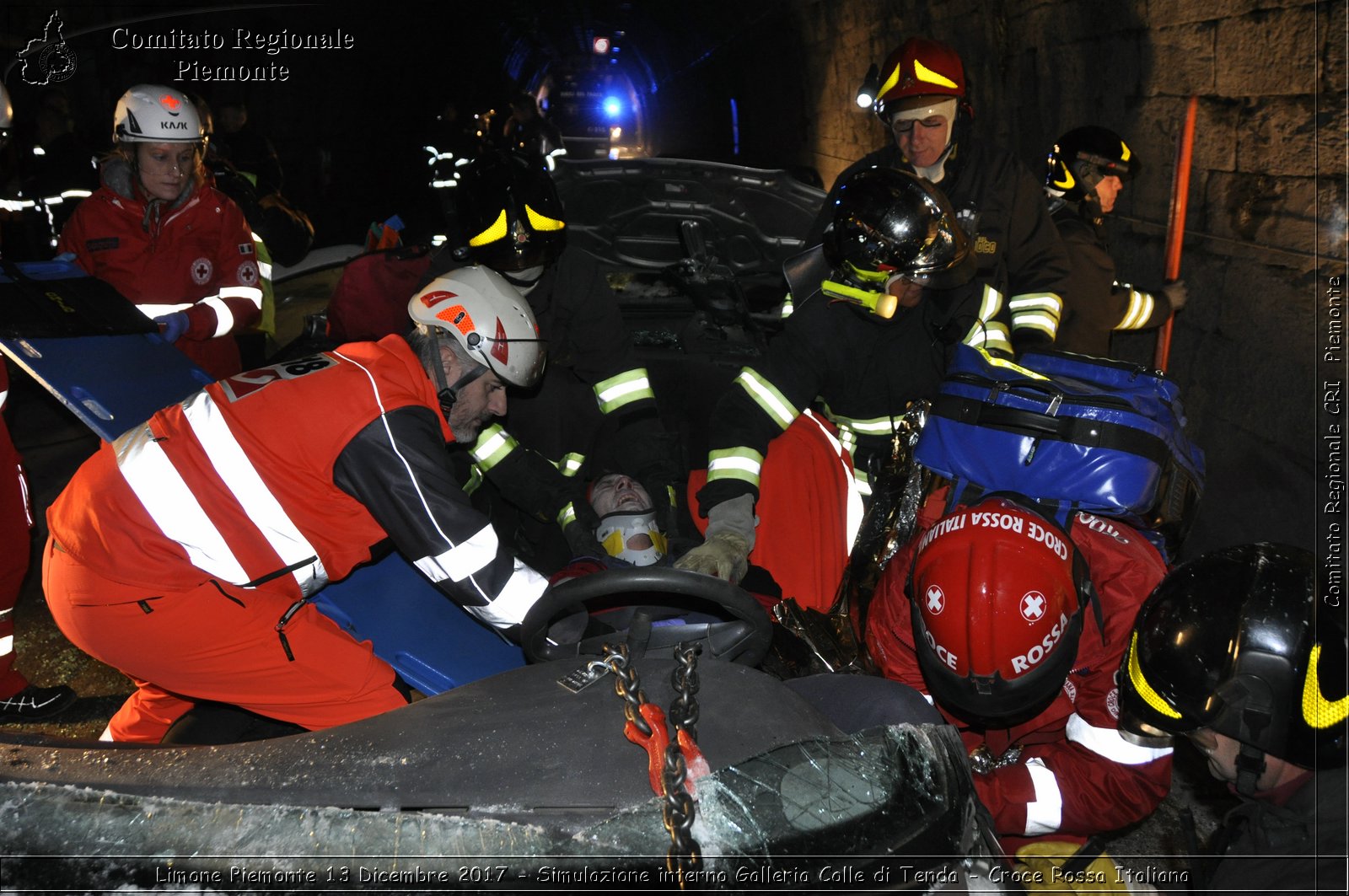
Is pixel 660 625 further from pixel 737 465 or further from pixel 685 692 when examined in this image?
pixel 737 465

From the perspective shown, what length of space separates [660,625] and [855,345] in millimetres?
1516

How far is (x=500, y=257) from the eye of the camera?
3703 mm

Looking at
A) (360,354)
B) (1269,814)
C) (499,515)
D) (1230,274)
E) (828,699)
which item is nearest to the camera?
(1269,814)

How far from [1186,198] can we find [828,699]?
397cm

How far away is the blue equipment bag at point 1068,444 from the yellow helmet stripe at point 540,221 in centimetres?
180

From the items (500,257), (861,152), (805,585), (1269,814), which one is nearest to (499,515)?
(500,257)

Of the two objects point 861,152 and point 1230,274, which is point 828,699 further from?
point 861,152

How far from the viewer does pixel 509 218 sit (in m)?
3.69

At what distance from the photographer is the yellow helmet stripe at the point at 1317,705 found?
1670 millimetres

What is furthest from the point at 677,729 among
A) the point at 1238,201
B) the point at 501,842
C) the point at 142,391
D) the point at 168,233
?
the point at 1238,201

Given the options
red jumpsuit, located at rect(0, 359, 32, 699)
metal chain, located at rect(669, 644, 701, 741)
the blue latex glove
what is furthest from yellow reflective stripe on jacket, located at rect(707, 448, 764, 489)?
red jumpsuit, located at rect(0, 359, 32, 699)

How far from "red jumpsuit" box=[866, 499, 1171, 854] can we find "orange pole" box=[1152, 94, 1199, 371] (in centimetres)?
276

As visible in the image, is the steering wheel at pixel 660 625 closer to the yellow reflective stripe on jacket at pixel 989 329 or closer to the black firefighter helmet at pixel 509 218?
the yellow reflective stripe on jacket at pixel 989 329

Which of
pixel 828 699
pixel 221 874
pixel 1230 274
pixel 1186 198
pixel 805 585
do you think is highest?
pixel 1186 198
